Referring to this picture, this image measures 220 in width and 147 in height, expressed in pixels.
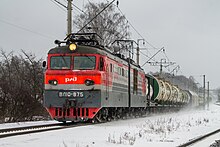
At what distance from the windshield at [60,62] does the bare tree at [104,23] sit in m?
24.1

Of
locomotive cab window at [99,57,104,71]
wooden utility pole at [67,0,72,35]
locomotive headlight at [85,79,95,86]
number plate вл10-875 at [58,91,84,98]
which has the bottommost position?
number plate вл10-875 at [58,91,84,98]

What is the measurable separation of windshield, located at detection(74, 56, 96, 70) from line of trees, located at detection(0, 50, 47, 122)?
6212 millimetres

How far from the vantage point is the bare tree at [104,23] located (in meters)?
43.8

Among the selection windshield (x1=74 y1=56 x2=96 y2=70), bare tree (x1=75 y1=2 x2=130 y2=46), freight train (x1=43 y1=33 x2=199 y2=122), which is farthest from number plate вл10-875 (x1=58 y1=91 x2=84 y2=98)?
bare tree (x1=75 y1=2 x2=130 y2=46)

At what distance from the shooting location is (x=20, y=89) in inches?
927

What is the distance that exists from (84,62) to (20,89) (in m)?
6.71

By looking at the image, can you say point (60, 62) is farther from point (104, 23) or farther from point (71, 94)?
point (104, 23)

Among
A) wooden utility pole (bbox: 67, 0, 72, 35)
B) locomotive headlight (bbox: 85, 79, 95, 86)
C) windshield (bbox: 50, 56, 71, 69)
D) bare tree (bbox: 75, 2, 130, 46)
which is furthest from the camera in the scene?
bare tree (bbox: 75, 2, 130, 46)

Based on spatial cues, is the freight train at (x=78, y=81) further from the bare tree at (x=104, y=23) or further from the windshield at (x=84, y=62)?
the bare tree at (x=104, y=23)

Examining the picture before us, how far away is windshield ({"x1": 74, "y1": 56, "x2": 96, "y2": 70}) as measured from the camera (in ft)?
60.4

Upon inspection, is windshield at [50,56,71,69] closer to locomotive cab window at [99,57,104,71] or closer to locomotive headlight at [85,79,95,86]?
locomotive headlight at [85,79,95,86]

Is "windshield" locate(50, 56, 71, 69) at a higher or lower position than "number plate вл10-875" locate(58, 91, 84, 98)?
higher

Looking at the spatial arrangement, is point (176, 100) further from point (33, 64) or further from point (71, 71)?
point (71, 71)

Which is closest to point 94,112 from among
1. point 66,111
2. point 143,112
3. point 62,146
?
point 66,111
